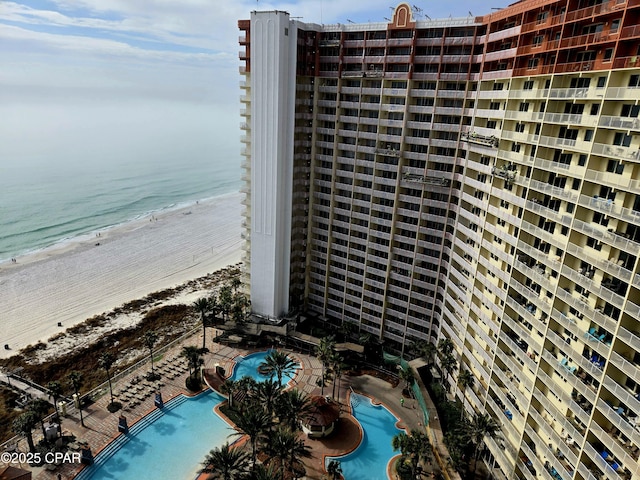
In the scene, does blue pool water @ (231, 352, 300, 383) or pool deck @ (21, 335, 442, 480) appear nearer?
pool deck @ (21, 335, 442, 480)

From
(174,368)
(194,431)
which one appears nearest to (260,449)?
(194,431)

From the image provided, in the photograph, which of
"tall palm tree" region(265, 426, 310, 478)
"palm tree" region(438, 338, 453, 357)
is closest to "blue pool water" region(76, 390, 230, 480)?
"tall palm tree" region(265, 426, 310, 478)

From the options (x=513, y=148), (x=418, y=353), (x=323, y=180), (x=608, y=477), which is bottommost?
(x=418, y=353)

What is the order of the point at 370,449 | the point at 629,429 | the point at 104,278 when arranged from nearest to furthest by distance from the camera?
the point at 629,429, the point at 370,449, the point at 104,278

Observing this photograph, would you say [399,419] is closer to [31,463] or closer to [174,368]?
[174,368]

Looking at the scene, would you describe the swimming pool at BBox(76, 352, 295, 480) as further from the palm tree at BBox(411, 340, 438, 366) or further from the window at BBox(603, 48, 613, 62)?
the window at BBox(603, 48, 613, 62)

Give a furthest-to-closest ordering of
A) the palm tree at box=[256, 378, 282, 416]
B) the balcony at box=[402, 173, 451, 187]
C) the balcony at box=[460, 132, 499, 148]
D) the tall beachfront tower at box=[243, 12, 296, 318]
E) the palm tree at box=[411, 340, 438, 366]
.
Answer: the palm tree at box=[411, 340, 438, 366], the tall beachfront tower at box=[243, 12, 296, 318], the balcony at box=[402, 173, 451, 187], the balcony at box=[460, 132, 499, 148], the palm tree at box=[256, 378, 282, 416]
